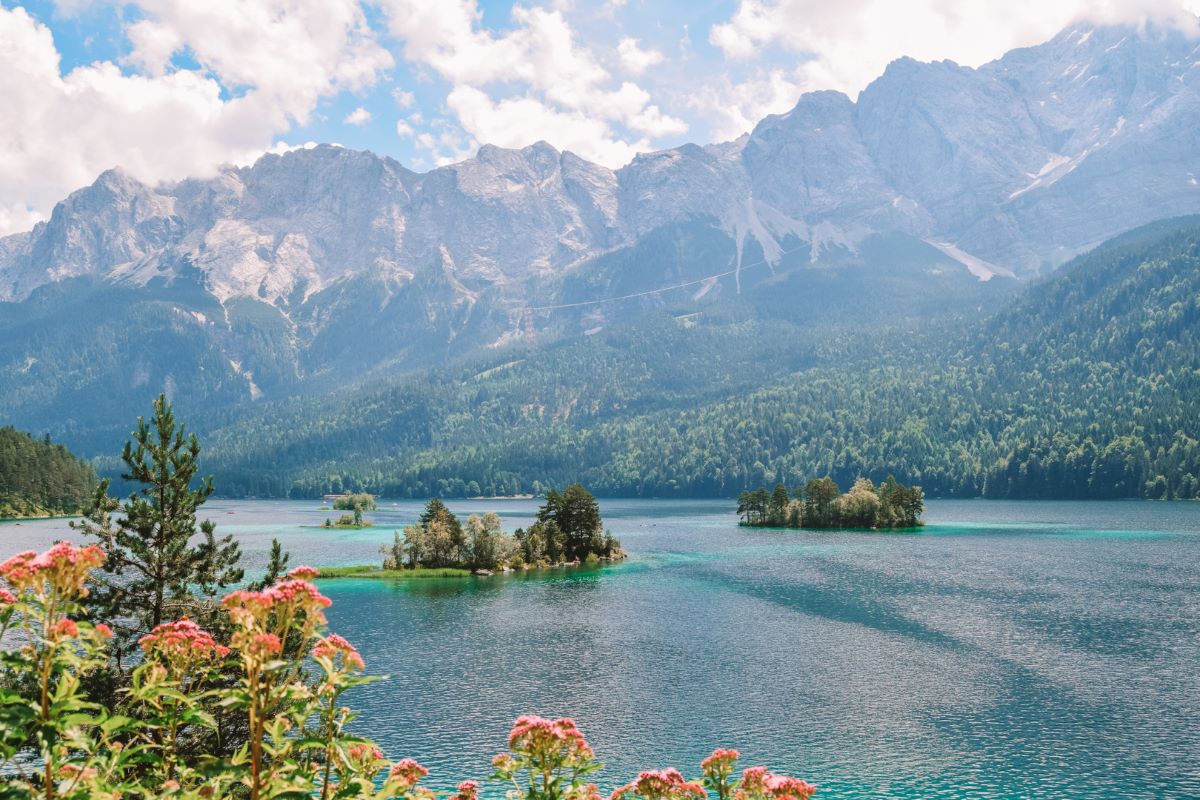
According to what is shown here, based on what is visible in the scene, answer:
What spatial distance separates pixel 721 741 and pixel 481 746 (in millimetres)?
14570

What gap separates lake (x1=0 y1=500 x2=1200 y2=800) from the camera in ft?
170

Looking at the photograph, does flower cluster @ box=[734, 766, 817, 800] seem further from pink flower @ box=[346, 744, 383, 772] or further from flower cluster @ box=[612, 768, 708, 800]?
pink flower @ box=[346, 744, 383, 772]

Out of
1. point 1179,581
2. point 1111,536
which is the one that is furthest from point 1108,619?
point 1111,536

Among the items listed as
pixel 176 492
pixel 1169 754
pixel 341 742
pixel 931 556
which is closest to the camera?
pixel 341 742

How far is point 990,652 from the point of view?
77312 millimetres

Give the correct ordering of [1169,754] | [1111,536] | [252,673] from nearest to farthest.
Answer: [252,673]
[1169,754]
[1111,536]

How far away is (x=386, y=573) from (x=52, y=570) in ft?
420

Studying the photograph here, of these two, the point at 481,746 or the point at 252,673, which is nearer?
the point at 252,673

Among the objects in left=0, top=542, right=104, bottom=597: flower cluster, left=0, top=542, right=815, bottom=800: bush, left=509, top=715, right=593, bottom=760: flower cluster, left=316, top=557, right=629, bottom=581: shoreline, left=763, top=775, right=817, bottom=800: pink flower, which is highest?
left=0, top=542, right=104, bottom=597: flower cluster

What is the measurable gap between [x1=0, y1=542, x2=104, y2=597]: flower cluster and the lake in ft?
126

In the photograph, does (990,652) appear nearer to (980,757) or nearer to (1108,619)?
(1108,619)

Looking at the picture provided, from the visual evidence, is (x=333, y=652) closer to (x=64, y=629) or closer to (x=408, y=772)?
(x=64, y=629)

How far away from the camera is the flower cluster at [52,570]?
11617 mm

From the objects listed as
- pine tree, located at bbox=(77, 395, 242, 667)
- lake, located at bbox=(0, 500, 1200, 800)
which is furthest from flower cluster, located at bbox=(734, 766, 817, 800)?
lake, located at bbox=(0, 500, 1200, 800)
